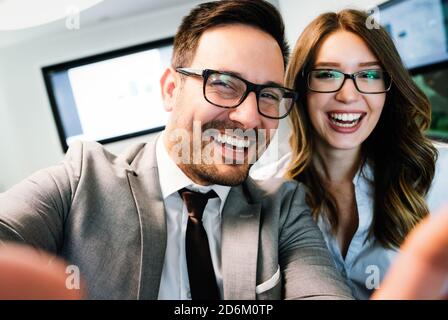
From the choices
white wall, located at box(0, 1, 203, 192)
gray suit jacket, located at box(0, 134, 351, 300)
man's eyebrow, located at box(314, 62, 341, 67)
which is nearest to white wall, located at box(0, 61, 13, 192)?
white wall, located at box(0, 1, 203, 192)

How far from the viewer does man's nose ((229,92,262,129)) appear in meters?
0.52

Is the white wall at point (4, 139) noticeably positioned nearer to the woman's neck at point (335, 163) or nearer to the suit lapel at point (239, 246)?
the suit lapel at point (239, 246)

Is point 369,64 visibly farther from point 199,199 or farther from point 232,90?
point 199,199

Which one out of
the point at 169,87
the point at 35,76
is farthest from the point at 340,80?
the point at 35,76

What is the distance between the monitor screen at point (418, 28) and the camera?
692 millimetres

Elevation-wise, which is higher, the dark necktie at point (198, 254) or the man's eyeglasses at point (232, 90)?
the man's eyeglasses at point (232, 90)

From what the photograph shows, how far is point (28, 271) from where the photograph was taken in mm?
288

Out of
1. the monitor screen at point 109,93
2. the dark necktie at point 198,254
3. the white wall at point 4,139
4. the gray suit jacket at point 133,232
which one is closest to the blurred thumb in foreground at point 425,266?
the gray suit jacket at point 133,232

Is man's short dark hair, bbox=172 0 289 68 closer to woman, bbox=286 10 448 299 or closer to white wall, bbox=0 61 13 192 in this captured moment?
woman, bbox=286 10 448 299

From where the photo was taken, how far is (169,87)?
592 millimetres

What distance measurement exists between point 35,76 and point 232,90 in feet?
1.14

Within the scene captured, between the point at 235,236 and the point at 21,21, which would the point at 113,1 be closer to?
the point at 21,21

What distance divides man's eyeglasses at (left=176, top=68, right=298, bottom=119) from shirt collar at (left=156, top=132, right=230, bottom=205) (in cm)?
13

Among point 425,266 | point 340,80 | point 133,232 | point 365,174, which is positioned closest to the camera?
point 425,266
